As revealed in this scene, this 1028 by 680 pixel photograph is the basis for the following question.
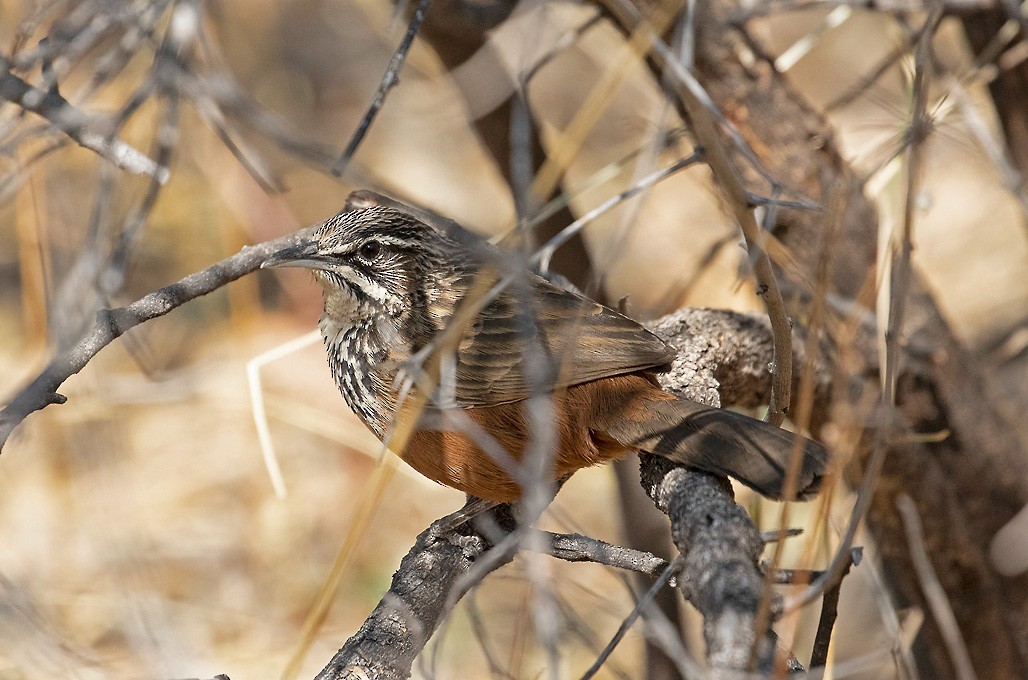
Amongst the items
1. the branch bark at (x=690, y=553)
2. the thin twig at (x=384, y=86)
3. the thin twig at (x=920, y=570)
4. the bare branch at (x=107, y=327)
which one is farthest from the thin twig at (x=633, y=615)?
the thin twig at (x=920, y=570)

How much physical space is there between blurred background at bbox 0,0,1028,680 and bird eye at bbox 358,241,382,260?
1.37 feet

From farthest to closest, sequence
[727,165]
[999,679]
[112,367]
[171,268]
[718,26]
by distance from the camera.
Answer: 1. [171,268]
2. [112,367]
3. [999,679]
4. [718,26]
5. [727,165]

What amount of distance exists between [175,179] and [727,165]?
6529mm

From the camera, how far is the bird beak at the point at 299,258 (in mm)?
3547

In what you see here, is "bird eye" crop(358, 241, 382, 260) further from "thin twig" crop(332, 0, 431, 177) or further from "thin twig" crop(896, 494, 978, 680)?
"thin twig" crop(896, 494, 978, 680)

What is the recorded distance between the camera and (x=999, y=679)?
14.7 ft

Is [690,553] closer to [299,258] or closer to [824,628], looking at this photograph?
[824,628]

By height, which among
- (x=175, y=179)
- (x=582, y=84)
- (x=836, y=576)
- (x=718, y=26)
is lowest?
(x=836, y=576)

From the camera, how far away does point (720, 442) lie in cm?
288

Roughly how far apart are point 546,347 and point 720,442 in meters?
0.76

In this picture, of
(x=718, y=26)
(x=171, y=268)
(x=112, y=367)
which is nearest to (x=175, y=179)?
(x=171, y=268)

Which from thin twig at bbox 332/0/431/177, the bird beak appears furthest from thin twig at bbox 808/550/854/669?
the bird beak

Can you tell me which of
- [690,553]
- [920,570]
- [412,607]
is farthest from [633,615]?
[920,570]

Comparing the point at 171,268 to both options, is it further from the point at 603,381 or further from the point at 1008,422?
the point at 1008,422
